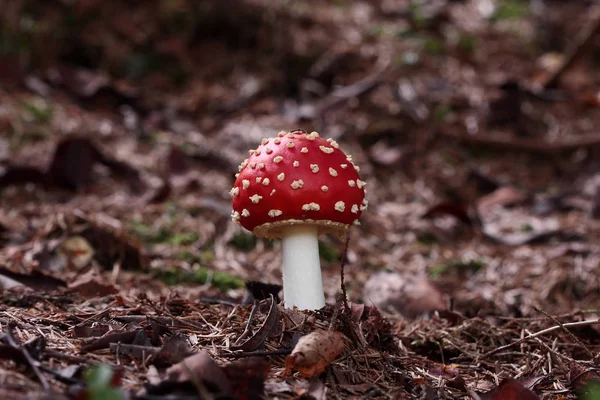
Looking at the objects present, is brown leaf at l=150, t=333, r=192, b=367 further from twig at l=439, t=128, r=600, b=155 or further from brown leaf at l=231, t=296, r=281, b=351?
twig at l=439, t=128, r=600, b=155

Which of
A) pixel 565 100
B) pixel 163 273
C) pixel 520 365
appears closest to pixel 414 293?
pixel 520 365

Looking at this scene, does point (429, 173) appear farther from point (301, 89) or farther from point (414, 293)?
point (414, 293)

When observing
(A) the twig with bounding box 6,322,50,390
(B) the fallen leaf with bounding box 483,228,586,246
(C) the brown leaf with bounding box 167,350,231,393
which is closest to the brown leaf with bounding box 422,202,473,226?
→ (B) the fallen leaf with bounding box 483,228,586,246

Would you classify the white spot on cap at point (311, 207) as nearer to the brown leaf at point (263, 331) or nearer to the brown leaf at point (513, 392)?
the brown leaf at point (263, 331)

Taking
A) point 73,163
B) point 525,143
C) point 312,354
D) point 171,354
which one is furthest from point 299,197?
point 525,143

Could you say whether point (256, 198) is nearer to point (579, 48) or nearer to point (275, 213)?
point (275, 213)

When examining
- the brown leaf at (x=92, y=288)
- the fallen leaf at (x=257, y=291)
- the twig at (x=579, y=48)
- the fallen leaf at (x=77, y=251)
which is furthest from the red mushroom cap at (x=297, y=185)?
the twig at (x=579, y=48)
